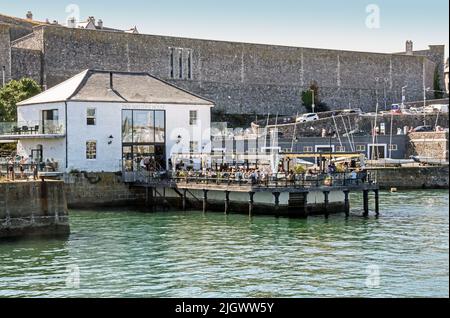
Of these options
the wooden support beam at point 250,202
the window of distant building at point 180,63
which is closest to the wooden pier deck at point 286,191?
the wooden support beam at point 250,202

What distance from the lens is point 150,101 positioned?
44.9m

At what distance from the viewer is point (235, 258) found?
23.2 m

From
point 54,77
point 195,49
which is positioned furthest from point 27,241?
point 195,49

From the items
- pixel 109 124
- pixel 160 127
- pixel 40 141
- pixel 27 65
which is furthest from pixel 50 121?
pixel 27 65

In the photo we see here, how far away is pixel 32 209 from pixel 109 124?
53.8 feet

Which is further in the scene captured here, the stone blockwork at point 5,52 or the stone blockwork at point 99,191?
the stone blockwork at point 5,52

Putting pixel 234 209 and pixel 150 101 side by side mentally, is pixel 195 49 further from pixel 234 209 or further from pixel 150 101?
pixel 234 209

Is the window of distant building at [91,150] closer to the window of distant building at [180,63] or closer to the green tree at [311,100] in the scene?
the window of distant building at [180,63]

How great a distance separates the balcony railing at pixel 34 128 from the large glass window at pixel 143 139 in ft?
11.4

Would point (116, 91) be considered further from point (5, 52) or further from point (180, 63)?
point (180, 63)

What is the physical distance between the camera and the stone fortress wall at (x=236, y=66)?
70562 millimetres

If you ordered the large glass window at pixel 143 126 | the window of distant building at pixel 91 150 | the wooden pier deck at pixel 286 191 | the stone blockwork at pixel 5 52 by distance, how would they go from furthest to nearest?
the stone blockwork at pixel 5 52
the large glass window at pixel 143 126
the window of distant building at pixel 91 150
the wooden pier deck at pixel 286 191

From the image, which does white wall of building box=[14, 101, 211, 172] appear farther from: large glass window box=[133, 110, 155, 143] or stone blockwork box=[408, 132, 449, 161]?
A: stone blockwork box=[408, 132, 449, 161]

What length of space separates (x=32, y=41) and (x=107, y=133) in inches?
1173
